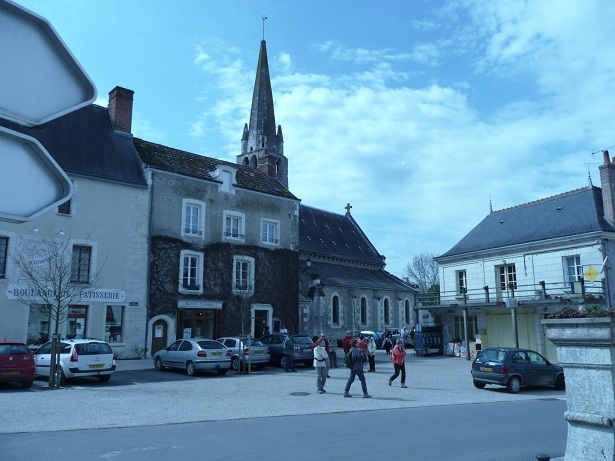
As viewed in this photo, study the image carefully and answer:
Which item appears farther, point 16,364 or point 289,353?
point 289,353

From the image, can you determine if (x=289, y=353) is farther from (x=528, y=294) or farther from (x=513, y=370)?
(x=528, y=294)

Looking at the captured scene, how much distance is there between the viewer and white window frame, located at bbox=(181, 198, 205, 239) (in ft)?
91.9

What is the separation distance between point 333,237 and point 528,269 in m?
21.6

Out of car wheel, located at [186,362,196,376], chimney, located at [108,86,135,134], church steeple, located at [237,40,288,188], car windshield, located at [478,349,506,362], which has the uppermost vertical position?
church steeple, located at [237,40,288,188]

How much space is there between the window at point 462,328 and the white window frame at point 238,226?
13695 mm

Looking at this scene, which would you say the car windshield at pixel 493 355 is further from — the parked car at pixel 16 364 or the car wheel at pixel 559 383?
the parked car at pixel 16 364

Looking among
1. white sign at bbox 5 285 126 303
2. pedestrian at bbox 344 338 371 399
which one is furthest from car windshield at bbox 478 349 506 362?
white sign at bbox 5 285 126 303

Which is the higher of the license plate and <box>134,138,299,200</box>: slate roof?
<box>134,138,299,200</box>: slate roof

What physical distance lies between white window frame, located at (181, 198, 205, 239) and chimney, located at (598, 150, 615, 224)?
827 inches

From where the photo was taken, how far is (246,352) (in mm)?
22266

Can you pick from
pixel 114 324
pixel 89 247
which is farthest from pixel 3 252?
pixel 114 324

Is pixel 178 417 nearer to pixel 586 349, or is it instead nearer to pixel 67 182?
pixel 586 349

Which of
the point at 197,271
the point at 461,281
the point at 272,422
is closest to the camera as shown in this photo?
the point at 272,422

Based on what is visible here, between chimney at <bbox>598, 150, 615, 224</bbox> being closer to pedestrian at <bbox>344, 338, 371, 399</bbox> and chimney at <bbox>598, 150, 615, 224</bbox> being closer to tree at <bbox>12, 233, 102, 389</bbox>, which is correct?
pedestrian at <bbox>344, 338, 371, 399</bbox>
